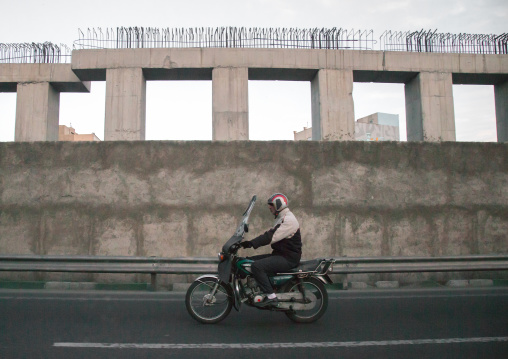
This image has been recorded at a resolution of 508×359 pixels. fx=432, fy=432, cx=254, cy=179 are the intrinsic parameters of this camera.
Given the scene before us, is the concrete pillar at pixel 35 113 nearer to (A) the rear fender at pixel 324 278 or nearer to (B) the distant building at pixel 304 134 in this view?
(A) the rear fender at pixel 324 278

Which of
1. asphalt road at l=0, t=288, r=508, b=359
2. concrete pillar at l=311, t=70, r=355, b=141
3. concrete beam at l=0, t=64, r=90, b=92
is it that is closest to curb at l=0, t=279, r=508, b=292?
asphalt road at l=0, t=288, r=508, b=359

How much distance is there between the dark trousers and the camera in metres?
5.67

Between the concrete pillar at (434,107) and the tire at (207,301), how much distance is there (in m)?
15.2

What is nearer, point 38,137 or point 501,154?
point 501,154

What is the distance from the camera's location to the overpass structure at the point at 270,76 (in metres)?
18.0

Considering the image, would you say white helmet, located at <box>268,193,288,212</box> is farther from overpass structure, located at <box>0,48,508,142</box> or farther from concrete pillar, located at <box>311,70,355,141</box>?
concrete pillar, located at <box>311,70,355,141</box>

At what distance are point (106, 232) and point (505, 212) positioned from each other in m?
9.49

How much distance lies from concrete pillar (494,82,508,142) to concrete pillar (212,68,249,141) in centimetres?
1198

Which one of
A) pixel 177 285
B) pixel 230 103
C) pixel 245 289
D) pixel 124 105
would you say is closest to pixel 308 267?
pixel 245 289

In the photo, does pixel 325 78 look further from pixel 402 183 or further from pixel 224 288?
pixel 224 288

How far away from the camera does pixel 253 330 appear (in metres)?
5.50

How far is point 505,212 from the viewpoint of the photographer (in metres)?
10.4

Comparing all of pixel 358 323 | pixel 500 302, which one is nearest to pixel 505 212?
pixel 500 302

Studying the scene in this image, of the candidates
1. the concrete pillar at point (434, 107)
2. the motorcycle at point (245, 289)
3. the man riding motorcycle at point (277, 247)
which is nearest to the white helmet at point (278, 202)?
the man riding motorcycle at point (277, 247)
